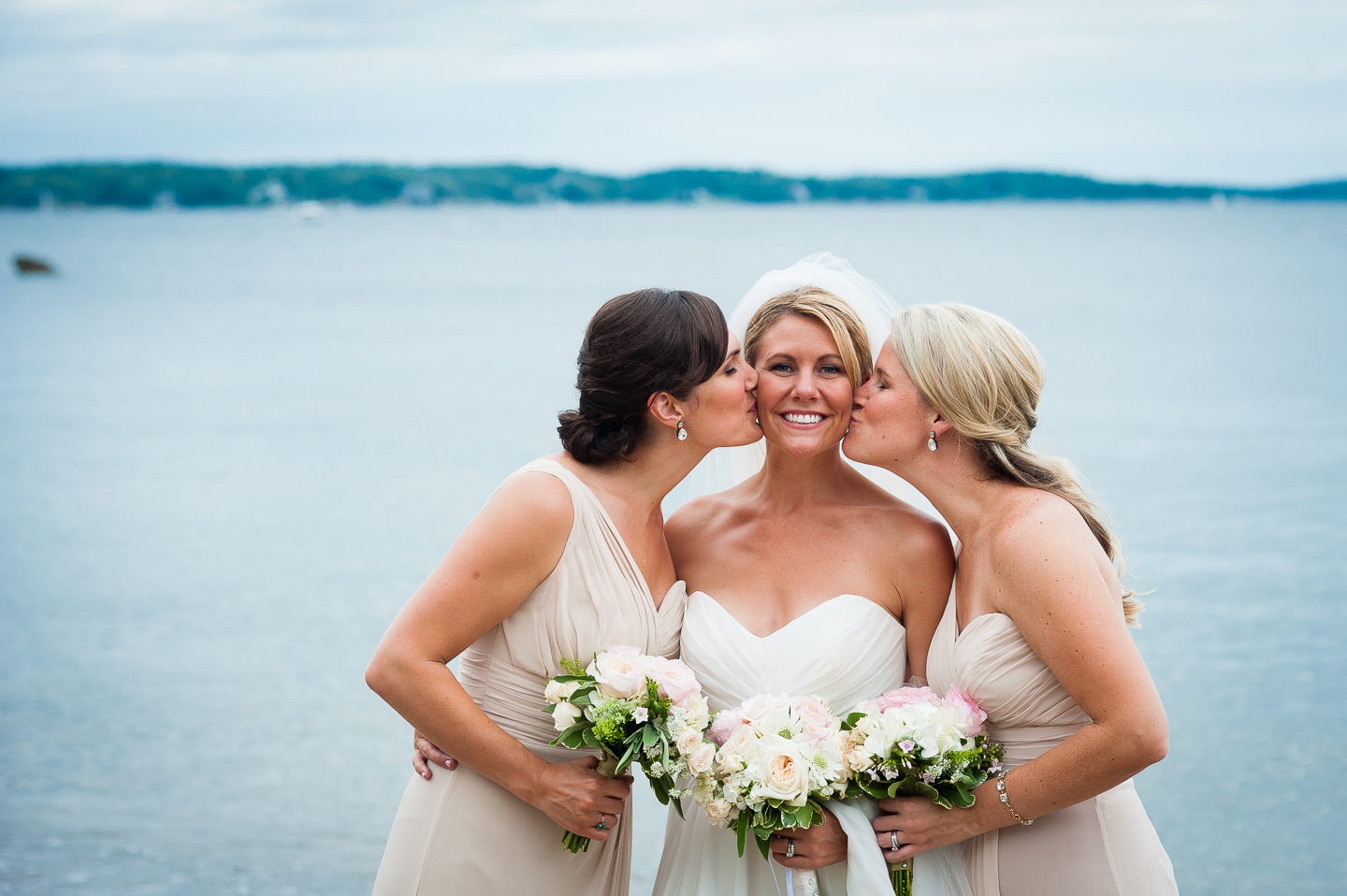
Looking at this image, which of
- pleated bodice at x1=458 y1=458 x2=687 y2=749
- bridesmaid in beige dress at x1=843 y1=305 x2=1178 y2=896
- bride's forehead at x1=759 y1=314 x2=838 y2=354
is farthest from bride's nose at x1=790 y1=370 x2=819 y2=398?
pleated bodice at x1=458 y1=458 x2=687 y2=749

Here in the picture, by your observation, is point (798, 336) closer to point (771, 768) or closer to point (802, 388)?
point (802, 388)

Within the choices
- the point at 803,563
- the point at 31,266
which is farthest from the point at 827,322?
the point at 31,266

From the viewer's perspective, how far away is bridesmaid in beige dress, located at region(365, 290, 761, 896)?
3.88 meters

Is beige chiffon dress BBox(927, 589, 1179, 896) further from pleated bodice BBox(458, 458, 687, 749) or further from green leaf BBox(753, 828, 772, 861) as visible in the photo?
pleated bodice BBox(458, 458, 687, 749)

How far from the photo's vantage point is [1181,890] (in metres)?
7.96

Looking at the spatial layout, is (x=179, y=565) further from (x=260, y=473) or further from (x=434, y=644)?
(x=434, y=644)

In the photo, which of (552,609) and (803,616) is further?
(803,616)

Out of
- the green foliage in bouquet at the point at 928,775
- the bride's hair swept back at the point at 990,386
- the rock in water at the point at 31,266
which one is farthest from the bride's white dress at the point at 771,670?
the rock in water at the point at 31,266

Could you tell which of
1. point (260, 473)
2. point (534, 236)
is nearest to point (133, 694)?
point (260, 473)

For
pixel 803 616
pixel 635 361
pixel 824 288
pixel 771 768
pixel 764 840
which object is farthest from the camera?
pixel 824 288

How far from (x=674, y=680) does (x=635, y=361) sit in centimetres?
113

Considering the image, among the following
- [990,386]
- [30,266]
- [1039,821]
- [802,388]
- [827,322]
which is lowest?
[30,266]

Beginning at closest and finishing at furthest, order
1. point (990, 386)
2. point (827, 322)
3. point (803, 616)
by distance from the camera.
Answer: point (990, 386), point (803, 616), point (827, 322)

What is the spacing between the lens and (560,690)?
367 cm
